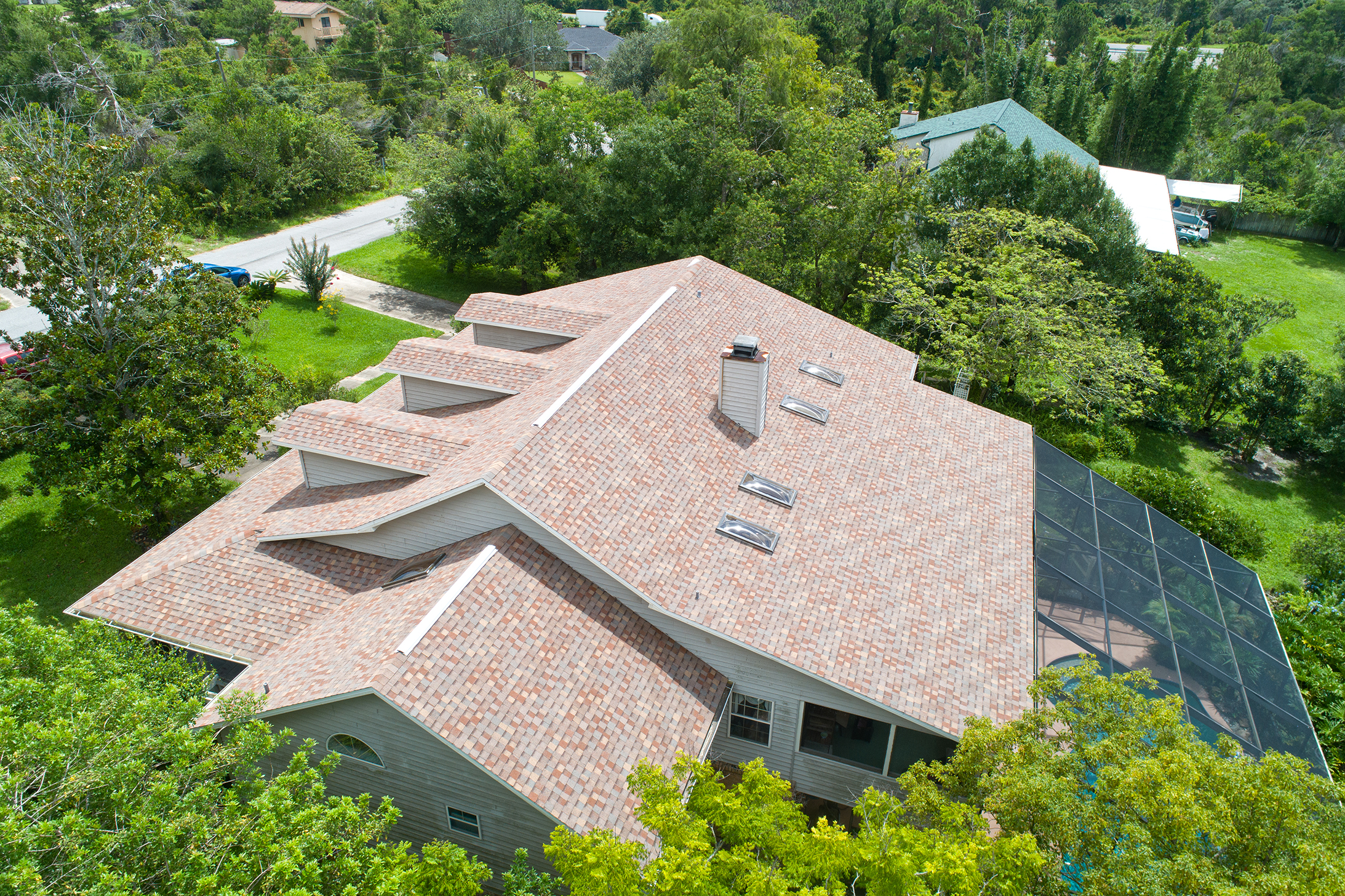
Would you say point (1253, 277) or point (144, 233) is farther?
point (1253, 277)

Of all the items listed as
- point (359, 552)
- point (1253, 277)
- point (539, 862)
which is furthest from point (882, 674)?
point (1253, 277)

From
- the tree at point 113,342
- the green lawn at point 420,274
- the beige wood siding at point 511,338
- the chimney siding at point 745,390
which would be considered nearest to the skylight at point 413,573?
the tree at point 113,342

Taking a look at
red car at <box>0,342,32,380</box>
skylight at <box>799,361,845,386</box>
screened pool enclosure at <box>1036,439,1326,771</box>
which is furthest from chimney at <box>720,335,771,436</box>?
red car at <box>0,342,32,380</box>

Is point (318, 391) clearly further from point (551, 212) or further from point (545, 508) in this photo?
point (545, 508)

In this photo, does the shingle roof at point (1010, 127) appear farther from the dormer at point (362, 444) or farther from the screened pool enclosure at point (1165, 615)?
the dormer at point (362, 444)

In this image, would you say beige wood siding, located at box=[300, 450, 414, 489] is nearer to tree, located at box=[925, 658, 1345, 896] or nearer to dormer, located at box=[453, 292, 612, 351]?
dormer, located at box=[453, 292, 612, 351]

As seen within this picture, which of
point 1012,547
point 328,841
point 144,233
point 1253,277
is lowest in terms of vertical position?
point 1253,277

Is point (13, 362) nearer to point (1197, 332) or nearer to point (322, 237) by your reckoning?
point (322, 237)
